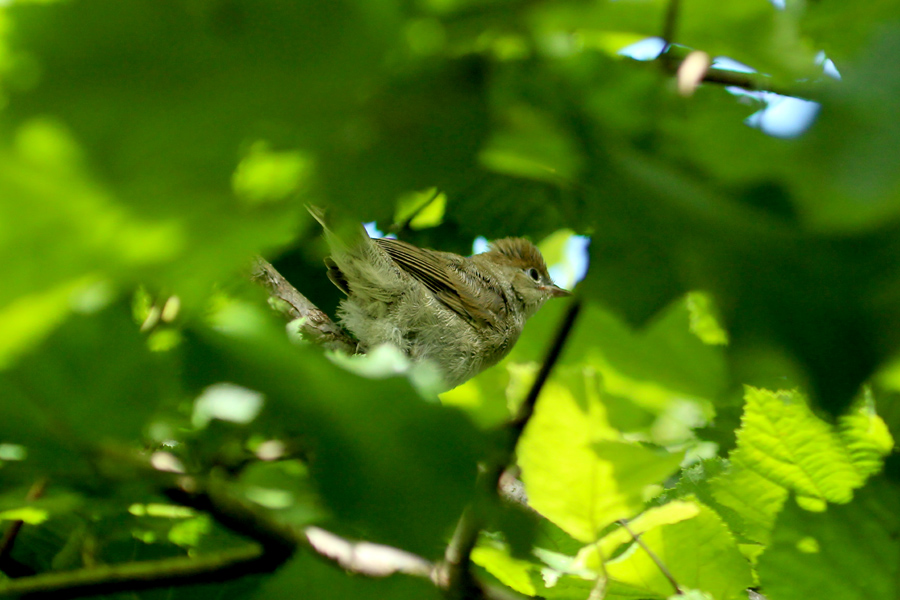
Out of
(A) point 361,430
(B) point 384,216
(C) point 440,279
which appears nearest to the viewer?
(A) point 361,430

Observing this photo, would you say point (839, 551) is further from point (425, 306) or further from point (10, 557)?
point (425, 306)

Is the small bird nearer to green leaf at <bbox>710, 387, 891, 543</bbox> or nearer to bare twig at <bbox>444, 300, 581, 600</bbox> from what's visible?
green leaf at <bbox>710, 387, 891, 543</bbox>

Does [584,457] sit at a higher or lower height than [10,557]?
higher

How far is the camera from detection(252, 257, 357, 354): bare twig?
7.33ft

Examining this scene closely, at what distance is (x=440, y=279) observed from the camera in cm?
498

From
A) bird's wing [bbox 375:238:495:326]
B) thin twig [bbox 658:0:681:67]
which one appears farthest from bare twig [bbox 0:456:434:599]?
bird's wing [bbox 375:238:495:326]

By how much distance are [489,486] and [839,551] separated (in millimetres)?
581

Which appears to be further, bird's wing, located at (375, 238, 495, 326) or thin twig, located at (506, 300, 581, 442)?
bird's wing, located at (375, 238, 495, 326)

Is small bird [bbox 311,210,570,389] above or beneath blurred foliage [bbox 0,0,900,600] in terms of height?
beneath

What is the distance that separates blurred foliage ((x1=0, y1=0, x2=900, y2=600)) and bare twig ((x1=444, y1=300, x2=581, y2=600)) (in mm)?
32

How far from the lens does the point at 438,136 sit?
51 cm

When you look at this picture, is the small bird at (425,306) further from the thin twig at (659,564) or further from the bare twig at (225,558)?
the bare twig at (225,558)

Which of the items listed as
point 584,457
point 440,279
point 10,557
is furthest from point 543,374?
point 440,279

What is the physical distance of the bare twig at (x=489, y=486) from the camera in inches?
25.5
